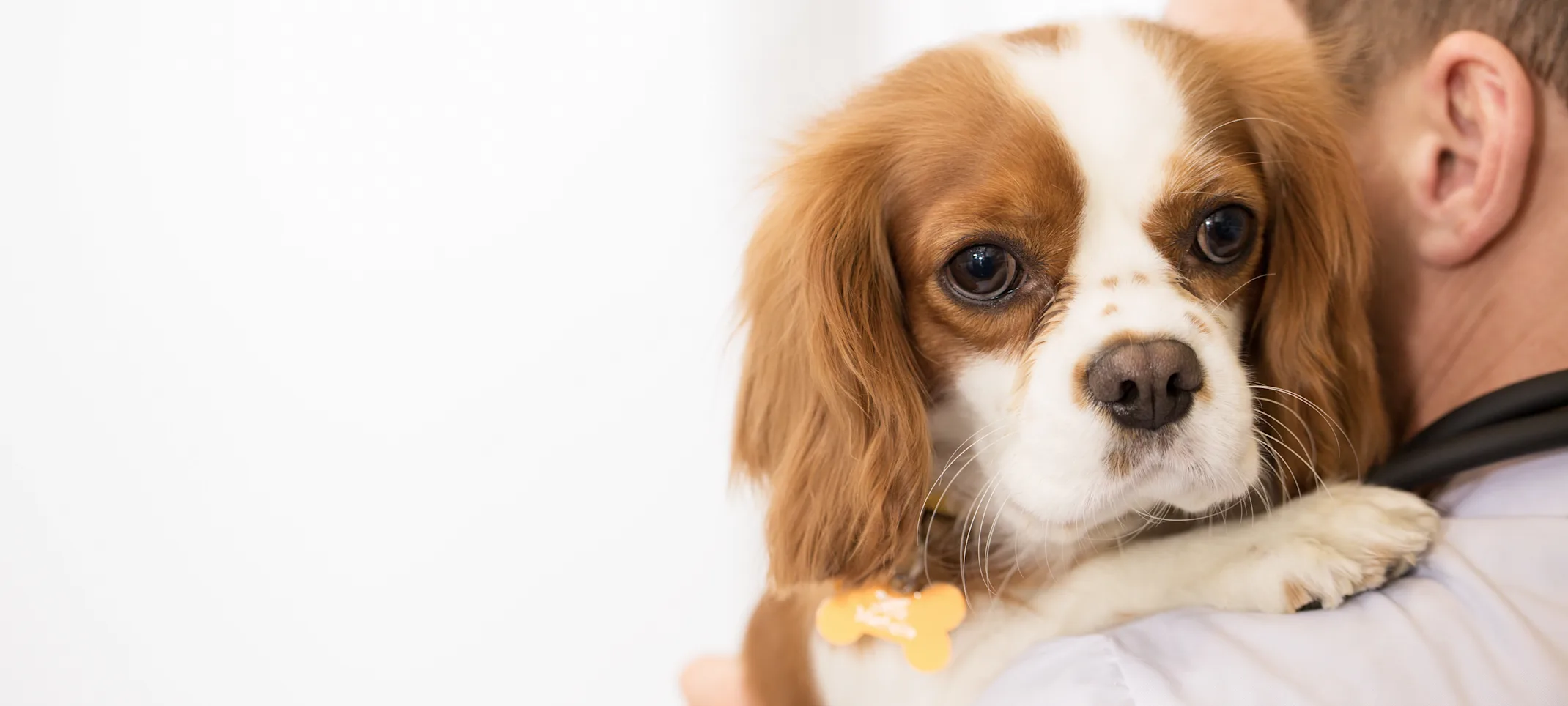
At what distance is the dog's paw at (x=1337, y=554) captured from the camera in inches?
42.0

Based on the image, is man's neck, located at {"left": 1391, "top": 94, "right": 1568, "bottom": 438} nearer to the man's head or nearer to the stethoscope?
the man's head

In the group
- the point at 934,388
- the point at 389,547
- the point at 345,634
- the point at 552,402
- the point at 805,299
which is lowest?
the point at 345,634

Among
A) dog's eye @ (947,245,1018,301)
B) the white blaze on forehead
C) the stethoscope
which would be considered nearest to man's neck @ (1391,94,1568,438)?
the stethoscope

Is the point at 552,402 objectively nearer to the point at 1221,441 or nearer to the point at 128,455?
the point at 128,455

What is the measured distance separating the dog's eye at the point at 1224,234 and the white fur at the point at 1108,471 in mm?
61

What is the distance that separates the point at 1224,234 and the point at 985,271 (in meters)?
0.25

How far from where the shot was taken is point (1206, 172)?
116 cm

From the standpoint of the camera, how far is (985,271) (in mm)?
1177

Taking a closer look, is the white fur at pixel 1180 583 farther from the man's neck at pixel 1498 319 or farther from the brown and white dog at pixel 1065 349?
the man's neck at pixel 1498 319

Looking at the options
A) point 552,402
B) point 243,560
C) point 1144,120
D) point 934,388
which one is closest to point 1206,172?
point 1144,120

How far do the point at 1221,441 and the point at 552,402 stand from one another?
4.48 ft

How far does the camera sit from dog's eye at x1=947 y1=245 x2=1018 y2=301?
3.84ft

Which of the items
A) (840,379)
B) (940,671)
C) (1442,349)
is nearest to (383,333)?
(840,379)

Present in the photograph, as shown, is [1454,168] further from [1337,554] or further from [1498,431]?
[1337,554]
